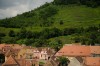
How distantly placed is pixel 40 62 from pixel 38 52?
75.5 feet

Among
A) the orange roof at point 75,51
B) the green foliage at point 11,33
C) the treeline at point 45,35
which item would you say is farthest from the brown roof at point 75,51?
the green foliage at point 11,33

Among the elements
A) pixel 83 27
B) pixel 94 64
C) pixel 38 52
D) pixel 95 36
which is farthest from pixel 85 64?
pixel 83 27

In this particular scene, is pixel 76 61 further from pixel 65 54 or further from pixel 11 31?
pixel 11 31

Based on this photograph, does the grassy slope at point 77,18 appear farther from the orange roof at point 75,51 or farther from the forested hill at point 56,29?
the orange roof at point 75,51

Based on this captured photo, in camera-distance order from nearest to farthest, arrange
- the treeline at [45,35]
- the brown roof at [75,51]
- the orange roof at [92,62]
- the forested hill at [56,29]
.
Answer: the orange roof at [92,62]
the brown roof at [75,51]
the treeline at [45,35]
the forested hill at [56,29]

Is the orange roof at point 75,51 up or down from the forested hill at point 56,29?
down

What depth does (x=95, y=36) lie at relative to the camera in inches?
5728

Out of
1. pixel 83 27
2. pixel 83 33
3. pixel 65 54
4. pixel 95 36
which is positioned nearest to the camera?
pixel 65 54

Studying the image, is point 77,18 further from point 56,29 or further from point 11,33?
point 11,33

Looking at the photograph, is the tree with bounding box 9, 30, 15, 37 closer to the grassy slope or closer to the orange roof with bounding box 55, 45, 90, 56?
the grassy slope

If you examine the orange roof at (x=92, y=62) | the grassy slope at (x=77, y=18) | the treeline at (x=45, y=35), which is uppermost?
the grassy slope at (x=77, y=18)

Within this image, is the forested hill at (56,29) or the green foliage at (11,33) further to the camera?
the green foliage at (11,33)

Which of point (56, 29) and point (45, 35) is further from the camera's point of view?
point (56, 29)

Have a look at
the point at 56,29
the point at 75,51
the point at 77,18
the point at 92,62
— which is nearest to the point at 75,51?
the point at 75,51
